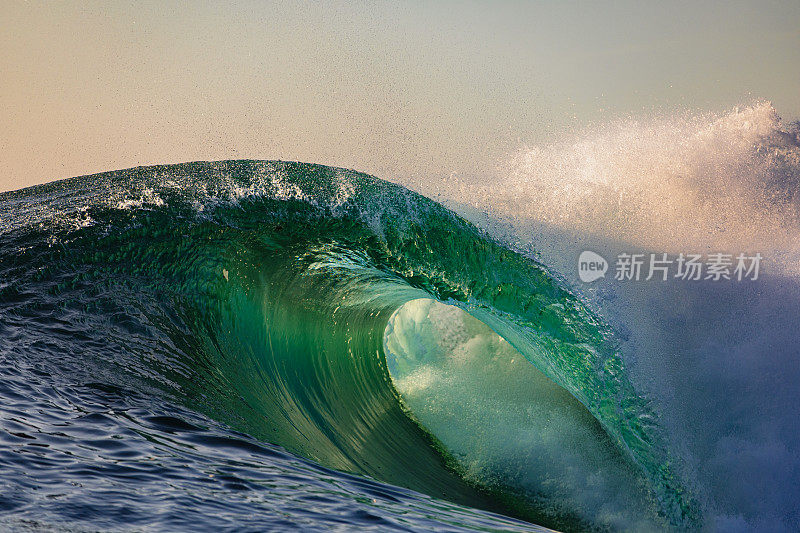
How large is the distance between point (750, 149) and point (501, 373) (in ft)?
15.2

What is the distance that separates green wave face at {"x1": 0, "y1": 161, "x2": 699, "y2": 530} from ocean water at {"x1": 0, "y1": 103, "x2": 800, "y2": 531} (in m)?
0.02

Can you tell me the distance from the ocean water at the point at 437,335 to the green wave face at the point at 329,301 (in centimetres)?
2

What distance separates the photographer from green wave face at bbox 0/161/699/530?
4160 mm

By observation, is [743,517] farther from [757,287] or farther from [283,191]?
[283,191]

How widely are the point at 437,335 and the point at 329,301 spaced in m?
1.21

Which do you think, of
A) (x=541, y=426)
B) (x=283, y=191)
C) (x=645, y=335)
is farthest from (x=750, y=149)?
(x=283, y=191)

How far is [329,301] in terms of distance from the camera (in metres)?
5.64

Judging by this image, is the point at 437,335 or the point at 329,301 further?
the point at 437,335

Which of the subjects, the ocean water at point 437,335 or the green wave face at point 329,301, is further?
the green wave face at point 329,301

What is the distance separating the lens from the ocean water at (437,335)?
378 cm

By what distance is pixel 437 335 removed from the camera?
618cm

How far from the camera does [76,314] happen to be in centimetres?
377

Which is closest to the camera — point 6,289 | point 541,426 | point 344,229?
point 6,289

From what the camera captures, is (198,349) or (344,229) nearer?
(198,349)
